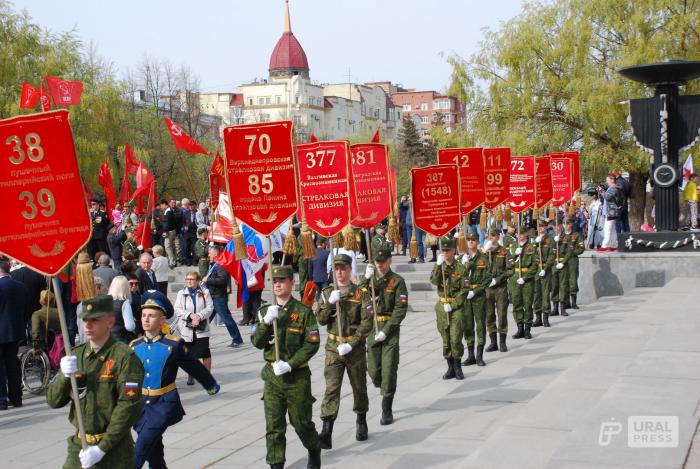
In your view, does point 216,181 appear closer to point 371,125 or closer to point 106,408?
point 106,408

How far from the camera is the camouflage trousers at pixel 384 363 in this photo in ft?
33.6

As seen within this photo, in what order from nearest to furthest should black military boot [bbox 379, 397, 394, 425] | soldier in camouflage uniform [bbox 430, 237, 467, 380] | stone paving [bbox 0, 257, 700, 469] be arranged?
1. stone paving [bbox 0, 257, 700, 469]
2. black military boot [bbox 379, 397, 394, 425]
3. soldier in camouflage uniform [bbox 430, 237, 467, 380]

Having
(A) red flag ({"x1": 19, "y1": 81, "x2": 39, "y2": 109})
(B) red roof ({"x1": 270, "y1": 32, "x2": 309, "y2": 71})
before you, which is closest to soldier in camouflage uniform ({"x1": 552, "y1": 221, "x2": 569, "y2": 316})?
(A) red flag ({"x1": 19, "y1": 81, "x2": 39, "y2": 109})

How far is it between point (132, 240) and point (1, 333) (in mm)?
10535

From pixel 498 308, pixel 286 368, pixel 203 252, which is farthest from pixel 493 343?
pixel 203 252

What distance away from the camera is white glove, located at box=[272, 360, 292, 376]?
7824 millimetres

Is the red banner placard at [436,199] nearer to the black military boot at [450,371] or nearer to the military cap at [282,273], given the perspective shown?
the black military boot at [450,371]

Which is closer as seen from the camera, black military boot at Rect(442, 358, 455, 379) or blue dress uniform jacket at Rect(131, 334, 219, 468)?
blue dress uniform jacket at Rect(131, 334, 219, 468)

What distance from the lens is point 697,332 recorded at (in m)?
12.1

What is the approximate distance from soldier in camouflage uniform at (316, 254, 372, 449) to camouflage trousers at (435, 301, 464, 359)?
10.5ft

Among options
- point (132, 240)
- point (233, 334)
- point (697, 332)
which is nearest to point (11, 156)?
point (697, 332)

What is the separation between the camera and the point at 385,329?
10.3 m

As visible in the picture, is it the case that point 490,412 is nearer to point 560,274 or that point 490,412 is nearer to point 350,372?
point 350,372

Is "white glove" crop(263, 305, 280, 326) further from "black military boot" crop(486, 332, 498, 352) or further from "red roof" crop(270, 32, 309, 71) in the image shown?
"red roof" crop(270, 32, 309, 71)
